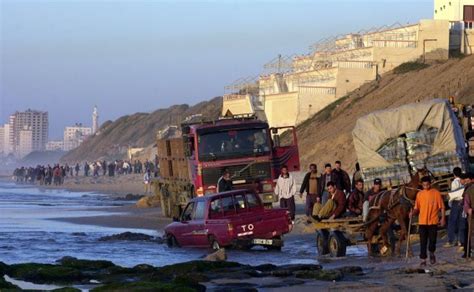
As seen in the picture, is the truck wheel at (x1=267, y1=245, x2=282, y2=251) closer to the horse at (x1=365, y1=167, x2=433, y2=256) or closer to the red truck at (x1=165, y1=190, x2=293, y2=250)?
the red truck at (x1=165, y1=190, x2=293, y2=250)

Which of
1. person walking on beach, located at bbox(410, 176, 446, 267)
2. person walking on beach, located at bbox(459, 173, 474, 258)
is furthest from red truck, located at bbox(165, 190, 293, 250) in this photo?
person walking on beach, located at bbox(410, 176, 446, 267)

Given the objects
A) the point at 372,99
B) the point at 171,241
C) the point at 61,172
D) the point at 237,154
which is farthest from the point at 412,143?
the point at 61,172

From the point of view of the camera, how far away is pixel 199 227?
1064 inches

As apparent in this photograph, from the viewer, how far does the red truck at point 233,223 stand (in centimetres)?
2588

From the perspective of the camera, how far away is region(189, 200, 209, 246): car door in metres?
26.8

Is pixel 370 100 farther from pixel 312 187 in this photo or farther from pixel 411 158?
pixel 411 158

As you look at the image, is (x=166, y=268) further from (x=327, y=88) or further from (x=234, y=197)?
(x=327, y=88)

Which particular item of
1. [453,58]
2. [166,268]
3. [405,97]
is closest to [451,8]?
[453,58]

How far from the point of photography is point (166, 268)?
2083 centimetres

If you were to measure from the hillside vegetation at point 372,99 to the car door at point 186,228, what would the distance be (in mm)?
31431

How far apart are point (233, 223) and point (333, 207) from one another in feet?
8.38

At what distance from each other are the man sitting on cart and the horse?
44.6 inches

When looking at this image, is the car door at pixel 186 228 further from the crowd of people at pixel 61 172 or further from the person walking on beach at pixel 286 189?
the crowd of people at pixel 61 172

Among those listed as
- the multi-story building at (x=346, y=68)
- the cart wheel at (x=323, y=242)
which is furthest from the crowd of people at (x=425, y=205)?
the multi-story building at (x=346, y=68)
